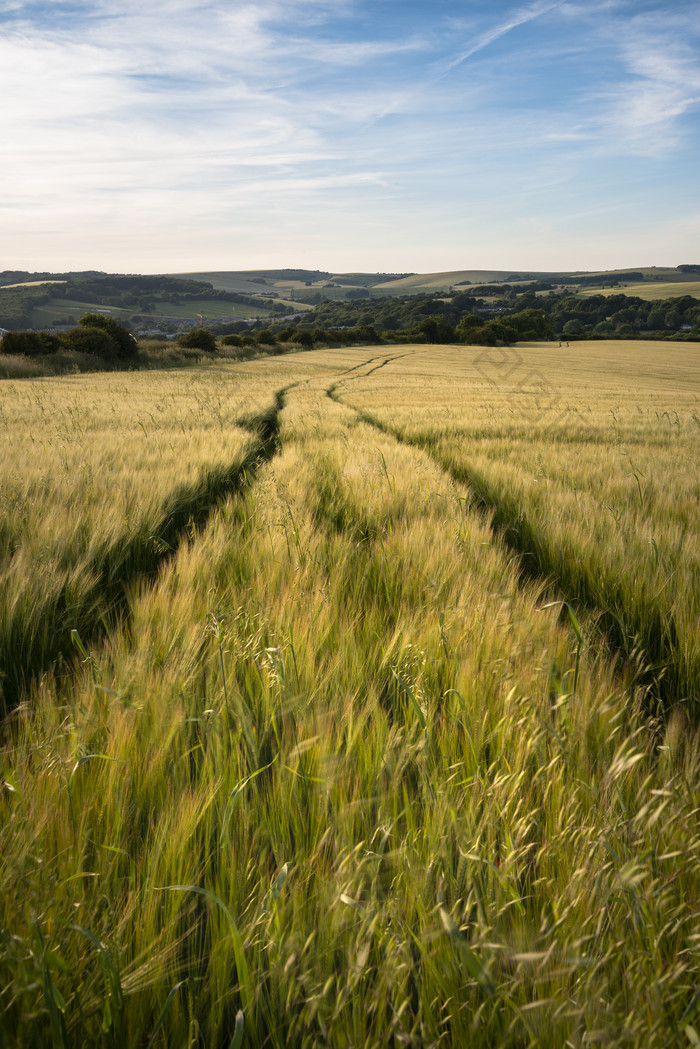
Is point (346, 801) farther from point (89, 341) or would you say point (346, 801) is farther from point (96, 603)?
point (89, 341)

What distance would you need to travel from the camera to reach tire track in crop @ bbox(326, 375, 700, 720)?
1.70 m

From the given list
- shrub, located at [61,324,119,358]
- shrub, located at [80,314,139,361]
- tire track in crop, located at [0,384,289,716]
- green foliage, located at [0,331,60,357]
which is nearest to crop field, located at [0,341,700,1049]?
tire track in crop, located at [0,384,289,716]

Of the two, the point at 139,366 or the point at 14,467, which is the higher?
the point at 139,366

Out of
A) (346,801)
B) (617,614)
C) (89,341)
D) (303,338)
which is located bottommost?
(617,614)

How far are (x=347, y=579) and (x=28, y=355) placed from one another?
30964 millimetres

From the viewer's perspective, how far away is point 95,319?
33.9 meters

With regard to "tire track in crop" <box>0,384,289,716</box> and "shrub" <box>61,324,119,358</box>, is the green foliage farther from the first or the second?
"tire track in crop" <box>0,384,289,716</box>

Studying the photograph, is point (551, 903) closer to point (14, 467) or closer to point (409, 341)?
point (14, 467)

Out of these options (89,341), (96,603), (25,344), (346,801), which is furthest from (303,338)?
(346,801)

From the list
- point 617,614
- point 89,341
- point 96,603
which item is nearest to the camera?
point 96,603

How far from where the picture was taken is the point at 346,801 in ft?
3.15

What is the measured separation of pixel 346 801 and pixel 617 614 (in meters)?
1.59

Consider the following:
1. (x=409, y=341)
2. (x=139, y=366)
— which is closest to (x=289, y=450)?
(x=139, y=366)

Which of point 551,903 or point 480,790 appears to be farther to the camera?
point 480,790
